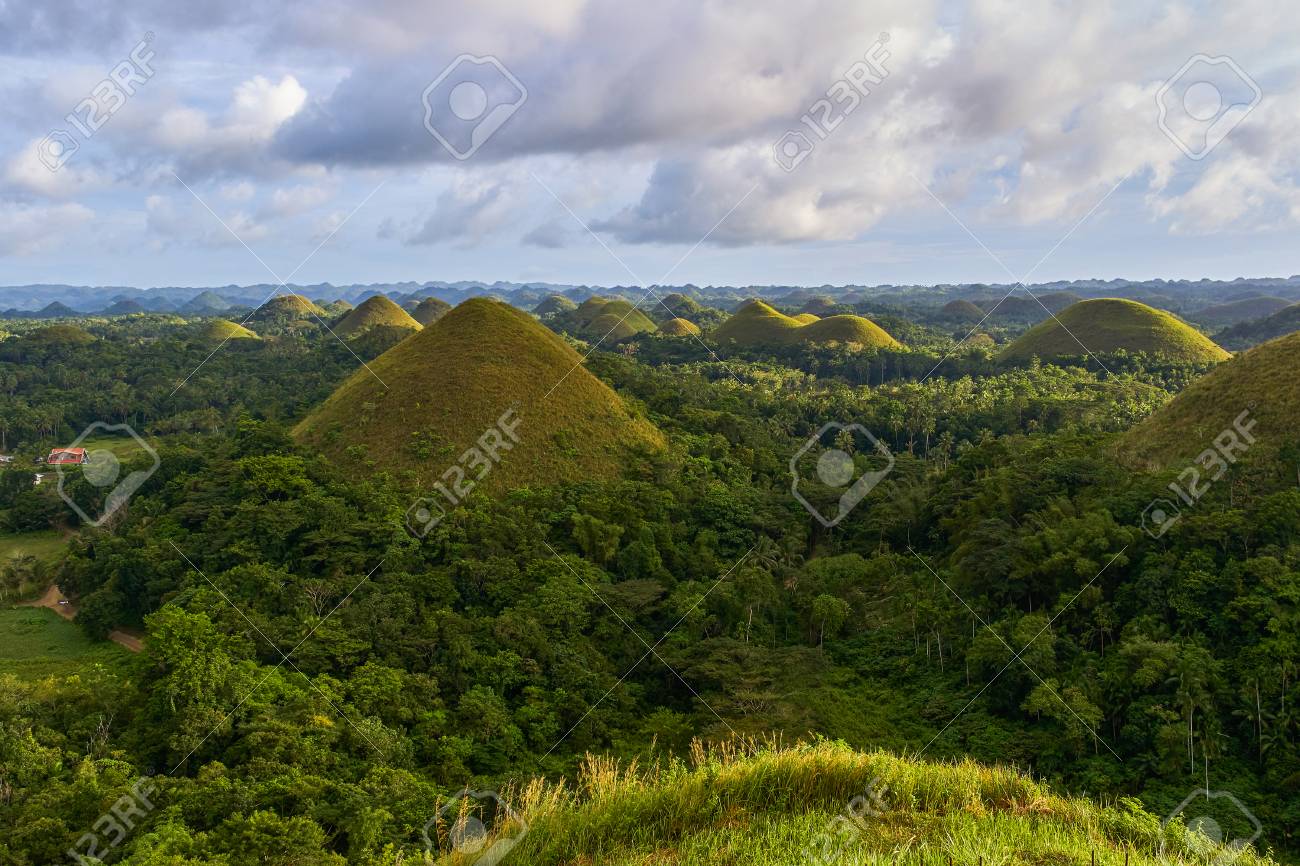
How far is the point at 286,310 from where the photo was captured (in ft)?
416

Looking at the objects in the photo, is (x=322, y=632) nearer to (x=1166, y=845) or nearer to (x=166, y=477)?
(x=1166, y=845)

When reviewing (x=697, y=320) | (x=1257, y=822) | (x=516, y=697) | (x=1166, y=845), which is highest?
(x=697, y=320)

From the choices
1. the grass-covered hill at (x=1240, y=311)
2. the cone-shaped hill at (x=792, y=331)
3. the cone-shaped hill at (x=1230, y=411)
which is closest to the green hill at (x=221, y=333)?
the cone-shaped hill at (x=792, y=331)

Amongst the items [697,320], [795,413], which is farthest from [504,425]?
[697,320]

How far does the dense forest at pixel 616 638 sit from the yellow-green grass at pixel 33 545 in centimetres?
71

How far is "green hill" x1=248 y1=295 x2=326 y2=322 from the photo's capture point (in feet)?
400

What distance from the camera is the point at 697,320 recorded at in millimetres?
127000

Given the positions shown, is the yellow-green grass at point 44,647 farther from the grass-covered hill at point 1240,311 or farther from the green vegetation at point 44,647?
the grass-covered hill at point 1240,311

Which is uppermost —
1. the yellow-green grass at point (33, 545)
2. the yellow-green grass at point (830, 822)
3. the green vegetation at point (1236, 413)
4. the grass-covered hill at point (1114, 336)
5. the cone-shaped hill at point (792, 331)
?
the cone-shaped hill at point (792, 331)

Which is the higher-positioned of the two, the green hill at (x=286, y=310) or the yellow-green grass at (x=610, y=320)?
the green hill at (x=286, y=310)

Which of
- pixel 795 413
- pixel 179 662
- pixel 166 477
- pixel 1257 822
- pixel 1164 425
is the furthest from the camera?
pixel 795 413

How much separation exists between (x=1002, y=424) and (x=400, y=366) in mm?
32235

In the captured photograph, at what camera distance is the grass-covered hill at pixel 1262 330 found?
87062 millimetres

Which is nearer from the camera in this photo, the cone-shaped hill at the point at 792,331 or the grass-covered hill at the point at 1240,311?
the cone-shaped hill at the point at 792,331
